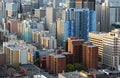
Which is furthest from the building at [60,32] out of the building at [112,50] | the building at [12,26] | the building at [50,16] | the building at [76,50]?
the building at [112,50]

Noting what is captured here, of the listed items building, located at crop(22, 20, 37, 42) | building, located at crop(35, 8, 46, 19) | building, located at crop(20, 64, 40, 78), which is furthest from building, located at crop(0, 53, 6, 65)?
building, located at crop(35, 8, 46, 19)

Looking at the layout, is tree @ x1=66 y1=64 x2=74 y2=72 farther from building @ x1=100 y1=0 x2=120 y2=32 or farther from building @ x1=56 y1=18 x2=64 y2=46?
building @ x1=100 y1=0 x2=120 y2=32

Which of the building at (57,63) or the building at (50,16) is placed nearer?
the building at (57,63)

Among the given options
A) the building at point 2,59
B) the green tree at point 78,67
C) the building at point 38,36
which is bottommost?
the green tree at point 78,67

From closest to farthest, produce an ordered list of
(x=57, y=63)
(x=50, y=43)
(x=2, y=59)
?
(x=57, y=63)
(x=2, y=59)
(x=50, y=43)

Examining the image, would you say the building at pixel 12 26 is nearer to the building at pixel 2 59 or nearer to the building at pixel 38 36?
the building at pixel 38 36

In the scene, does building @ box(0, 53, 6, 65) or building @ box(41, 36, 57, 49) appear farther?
building @ box(41, 36, 57, 49)

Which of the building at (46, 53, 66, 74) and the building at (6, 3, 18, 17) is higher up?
the building at (6, 3, 18, 17)

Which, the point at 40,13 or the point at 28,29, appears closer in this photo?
the point at 28,29

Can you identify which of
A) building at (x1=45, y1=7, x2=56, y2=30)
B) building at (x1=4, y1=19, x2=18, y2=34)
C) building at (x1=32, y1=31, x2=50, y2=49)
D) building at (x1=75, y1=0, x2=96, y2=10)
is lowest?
building at (x1=32, y1=31, x2=50, y2=49)

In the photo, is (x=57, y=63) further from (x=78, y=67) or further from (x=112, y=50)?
(x=112, y=50)

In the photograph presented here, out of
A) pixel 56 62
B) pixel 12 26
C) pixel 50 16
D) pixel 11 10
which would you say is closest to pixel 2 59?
pixel 56 62
